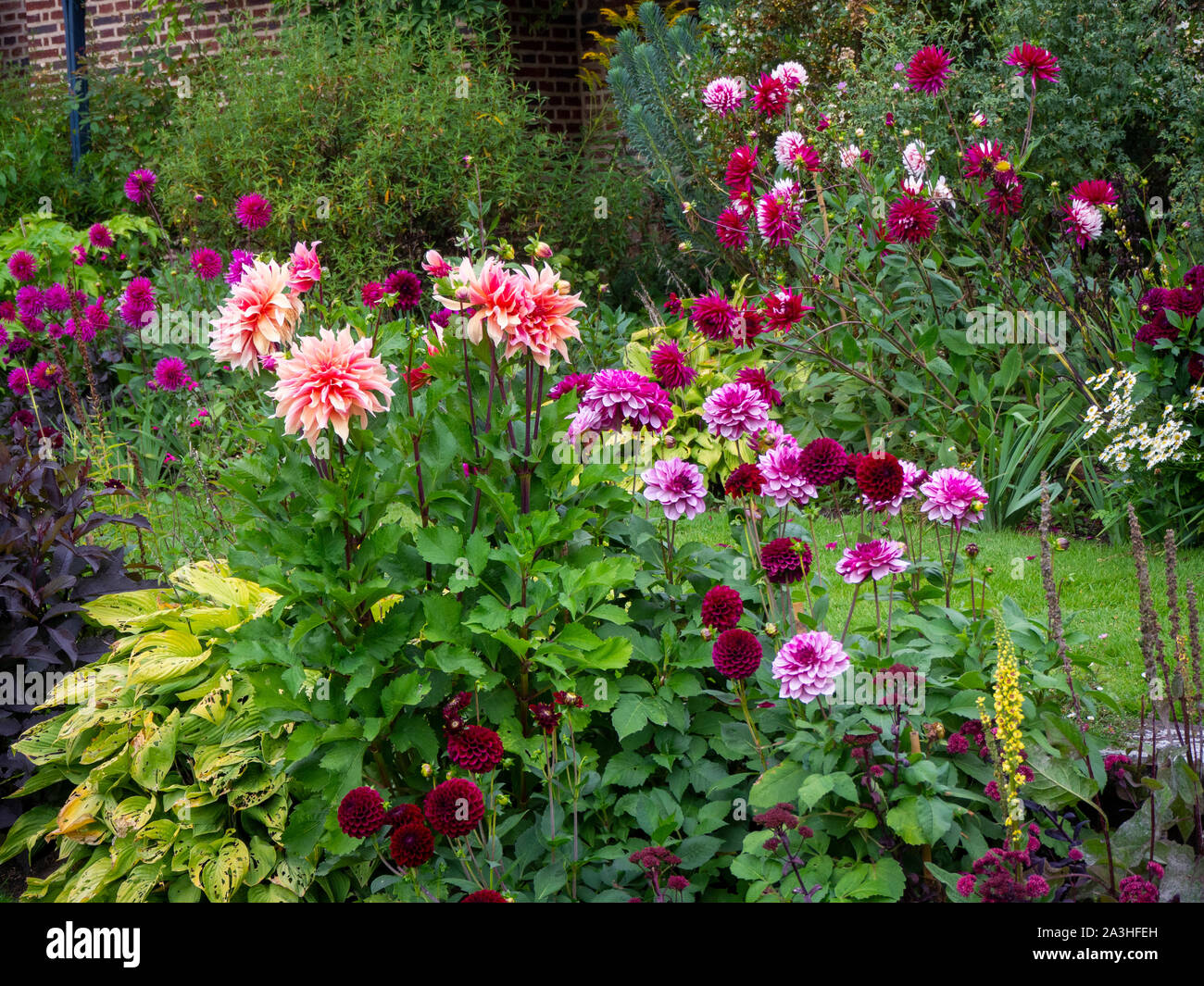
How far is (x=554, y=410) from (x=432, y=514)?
37 cm

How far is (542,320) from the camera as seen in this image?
2205 mm

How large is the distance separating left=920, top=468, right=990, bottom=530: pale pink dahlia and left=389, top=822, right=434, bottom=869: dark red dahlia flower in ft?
4.04

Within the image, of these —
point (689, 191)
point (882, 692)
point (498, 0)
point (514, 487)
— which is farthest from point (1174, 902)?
point (498, 0)

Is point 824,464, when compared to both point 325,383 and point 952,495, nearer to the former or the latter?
point 952,495

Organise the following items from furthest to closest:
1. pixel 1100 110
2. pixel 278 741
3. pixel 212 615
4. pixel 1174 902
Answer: pixel 1100 110, pixel 212 615, pixel 278 741, pixel 1174 902

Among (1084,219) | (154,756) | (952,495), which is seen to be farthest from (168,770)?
(1084,219)

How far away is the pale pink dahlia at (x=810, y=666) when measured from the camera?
202 centimetres

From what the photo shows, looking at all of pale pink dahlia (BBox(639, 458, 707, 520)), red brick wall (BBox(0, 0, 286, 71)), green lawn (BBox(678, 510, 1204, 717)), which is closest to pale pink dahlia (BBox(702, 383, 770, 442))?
pale pink dahlia (BBox(639, 458, 707, 520))

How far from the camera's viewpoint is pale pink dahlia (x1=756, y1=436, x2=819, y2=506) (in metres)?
2.18

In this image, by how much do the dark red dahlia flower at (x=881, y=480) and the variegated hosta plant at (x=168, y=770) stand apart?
1.18m

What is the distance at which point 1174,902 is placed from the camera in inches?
82.1

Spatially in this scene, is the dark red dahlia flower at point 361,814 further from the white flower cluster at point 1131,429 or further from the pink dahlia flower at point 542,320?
the white flower cluster at point 1131,429

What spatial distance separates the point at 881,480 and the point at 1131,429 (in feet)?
8.36

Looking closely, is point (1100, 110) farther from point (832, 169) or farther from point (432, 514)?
point (432, 514)
